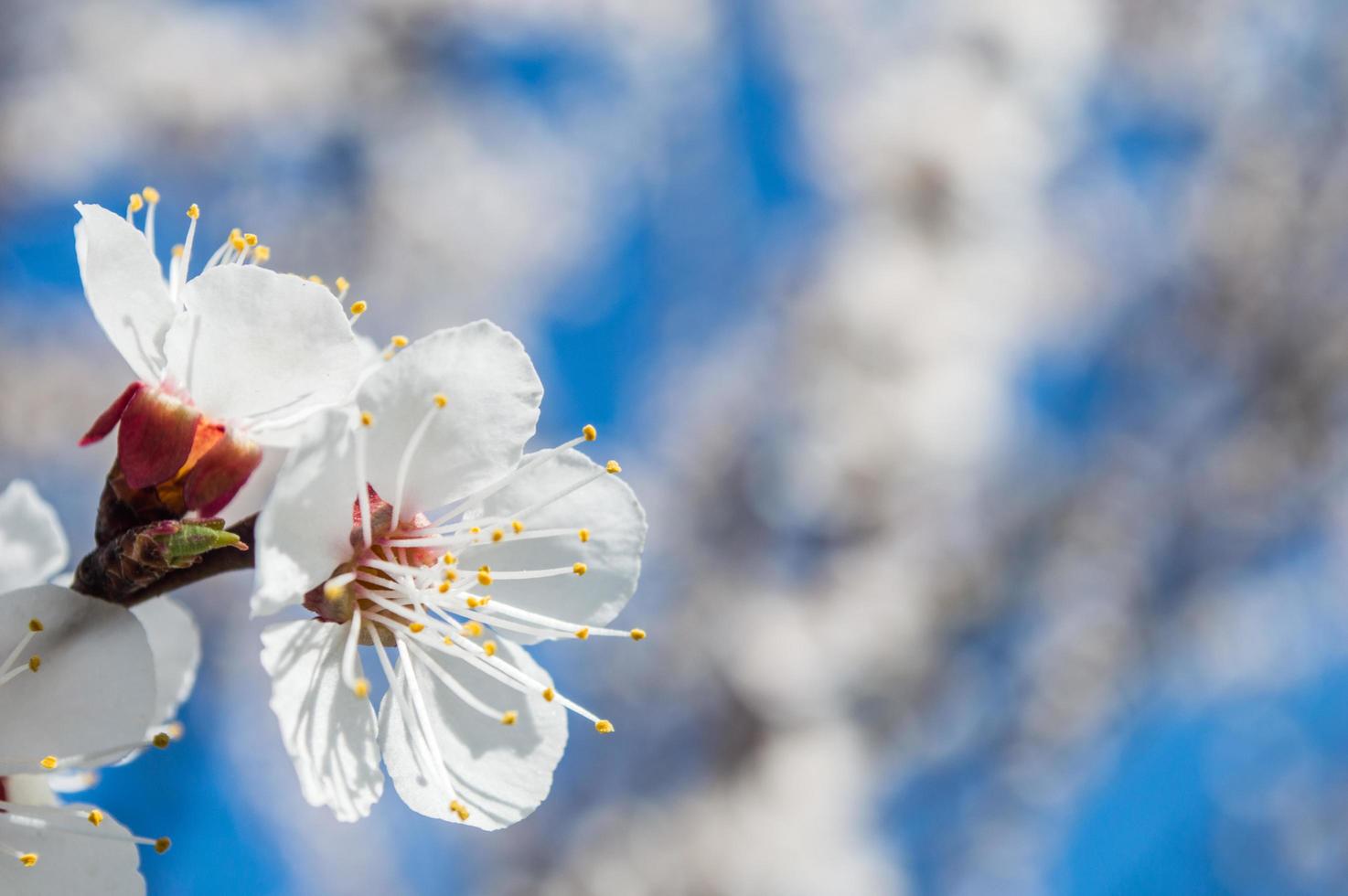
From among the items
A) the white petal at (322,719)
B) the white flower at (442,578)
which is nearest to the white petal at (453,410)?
the white flower at (442,578)

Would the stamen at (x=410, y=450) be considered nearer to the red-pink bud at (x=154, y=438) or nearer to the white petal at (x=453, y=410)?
the white petal at (x=453, y=410)

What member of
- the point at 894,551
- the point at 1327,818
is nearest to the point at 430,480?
the point at 894,551

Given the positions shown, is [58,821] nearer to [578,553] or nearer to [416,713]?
[416,713]

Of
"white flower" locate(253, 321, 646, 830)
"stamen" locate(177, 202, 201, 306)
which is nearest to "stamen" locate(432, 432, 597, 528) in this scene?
"white flower" locate(253, 321, 646, 830)

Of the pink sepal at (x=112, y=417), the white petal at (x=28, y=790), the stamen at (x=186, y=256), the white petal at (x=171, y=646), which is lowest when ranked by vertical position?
the white petal at (x=28, y=790)

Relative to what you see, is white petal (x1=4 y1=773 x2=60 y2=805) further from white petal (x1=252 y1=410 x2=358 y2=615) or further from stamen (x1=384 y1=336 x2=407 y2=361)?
stamen (x1=384 y1=336 x2=407 y2=361)

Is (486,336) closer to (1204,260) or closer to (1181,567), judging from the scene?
(1181,567)

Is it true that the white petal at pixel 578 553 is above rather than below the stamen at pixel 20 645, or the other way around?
above
